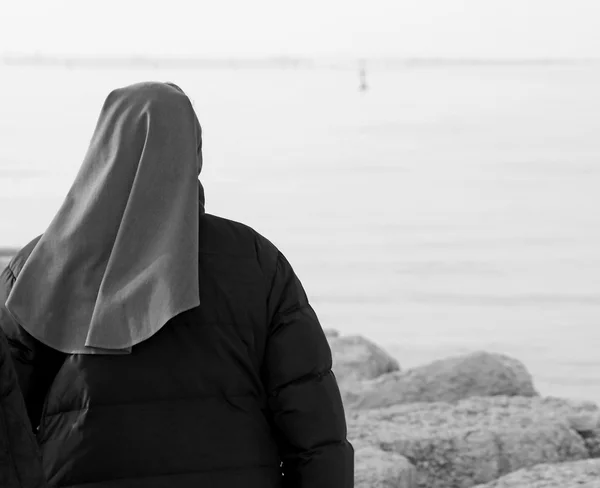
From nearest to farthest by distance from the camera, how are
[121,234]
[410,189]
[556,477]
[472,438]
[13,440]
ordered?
[13,440], [121,234], [556,477], [472,438], [410,189]

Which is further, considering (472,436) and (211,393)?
(472,436)

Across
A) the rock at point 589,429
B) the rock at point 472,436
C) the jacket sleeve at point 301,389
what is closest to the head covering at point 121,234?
the jacket sleeve at point 301,389

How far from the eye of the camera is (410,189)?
18.6 m

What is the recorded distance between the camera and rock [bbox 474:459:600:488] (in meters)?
2.86

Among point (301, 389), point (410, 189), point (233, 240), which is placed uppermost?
point (233, 240)

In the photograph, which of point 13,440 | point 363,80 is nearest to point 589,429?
point 13,440

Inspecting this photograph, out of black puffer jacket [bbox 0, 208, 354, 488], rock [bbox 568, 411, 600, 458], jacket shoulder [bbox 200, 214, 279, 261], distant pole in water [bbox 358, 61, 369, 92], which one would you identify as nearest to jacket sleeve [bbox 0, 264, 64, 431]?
black puffer jacket [bbox 0, 208, 354, 488]

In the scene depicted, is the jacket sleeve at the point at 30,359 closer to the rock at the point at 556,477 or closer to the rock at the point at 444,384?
the rock at the point at 556,477

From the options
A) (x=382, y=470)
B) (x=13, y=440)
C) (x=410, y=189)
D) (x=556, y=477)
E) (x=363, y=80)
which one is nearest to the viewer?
(x=13, y=440)

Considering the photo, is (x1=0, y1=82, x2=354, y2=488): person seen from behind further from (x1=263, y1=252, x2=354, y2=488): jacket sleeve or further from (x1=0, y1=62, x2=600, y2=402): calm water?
(x1=0, y1=62, x2=600, y2=402): calm water

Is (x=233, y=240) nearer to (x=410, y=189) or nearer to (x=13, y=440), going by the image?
(x=13, y=440)

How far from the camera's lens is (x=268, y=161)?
69.1ft

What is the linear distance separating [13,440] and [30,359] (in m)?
0.49

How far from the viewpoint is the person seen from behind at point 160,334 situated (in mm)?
1522
